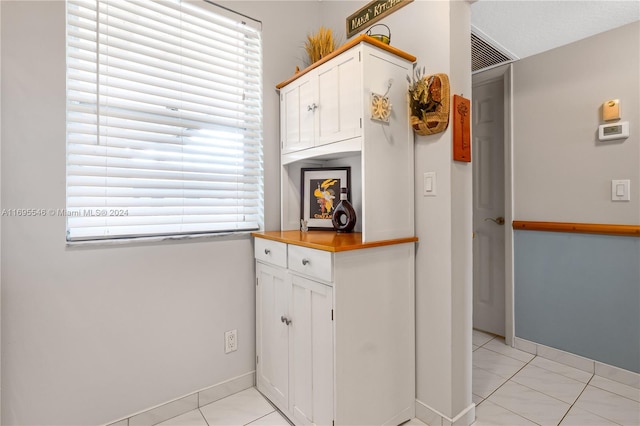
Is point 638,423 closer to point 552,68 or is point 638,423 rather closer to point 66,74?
point 552,68

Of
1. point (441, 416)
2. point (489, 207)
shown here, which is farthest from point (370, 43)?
point (489, 207)

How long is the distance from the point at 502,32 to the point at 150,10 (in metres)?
2.29

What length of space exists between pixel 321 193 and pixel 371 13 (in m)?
1.18

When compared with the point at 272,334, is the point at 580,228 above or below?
above

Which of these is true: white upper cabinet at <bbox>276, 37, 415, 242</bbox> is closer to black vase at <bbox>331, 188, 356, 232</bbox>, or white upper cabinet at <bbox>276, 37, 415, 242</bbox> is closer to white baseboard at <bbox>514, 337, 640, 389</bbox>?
black vase at <bbox>331, 188, 356, 232</bbox>

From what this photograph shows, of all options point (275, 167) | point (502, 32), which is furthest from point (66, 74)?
point (502, 32)

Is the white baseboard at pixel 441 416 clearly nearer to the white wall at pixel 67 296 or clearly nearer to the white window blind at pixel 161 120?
the white wall at pixel 67 296

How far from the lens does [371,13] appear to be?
1883 mm

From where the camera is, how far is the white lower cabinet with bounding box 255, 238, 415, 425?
1.35m

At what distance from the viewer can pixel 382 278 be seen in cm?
151

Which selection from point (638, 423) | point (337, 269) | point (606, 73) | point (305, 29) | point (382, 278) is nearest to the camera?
point (337, 269)

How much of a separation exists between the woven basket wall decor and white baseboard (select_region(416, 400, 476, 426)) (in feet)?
4.81

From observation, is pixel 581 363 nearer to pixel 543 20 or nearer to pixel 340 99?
pixel 543 20

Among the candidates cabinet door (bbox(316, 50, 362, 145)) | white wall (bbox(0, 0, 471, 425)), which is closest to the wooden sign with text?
white wall (bbox(0, 0, 471, 425))
